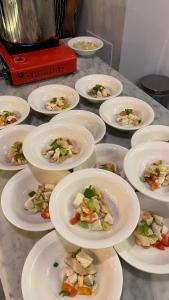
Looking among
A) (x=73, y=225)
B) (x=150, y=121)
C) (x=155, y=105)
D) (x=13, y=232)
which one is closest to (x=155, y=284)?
(x=73, y=225)

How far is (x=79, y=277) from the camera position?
649 mm

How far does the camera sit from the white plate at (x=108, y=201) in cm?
62

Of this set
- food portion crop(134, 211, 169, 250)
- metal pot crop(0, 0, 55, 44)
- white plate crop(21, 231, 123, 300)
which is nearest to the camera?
white plate crop(21, 231, 123, 300)

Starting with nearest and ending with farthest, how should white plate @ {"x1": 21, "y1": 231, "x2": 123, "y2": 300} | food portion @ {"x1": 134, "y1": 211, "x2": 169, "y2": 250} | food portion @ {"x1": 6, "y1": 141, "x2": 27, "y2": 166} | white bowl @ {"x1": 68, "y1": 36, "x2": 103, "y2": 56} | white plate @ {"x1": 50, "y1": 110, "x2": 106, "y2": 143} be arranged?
1. white plate @ {"x1": 21, "y1": 231, "x2": 123, "y2": 300}
2. food portion @ {"x1": 134, "y1": 211, "x2": 169, "y2": 250}
3. food portion @ {"x1": 6, "y1": 141, "x2": 27, "y2": 166}
4. white plate @ {"x1": 50, "y1": 110, "x2": 106, "y2": 143}
5. white bowl @ {"x1": 68, "y1": 36, "x2": 103, "y2": 56}

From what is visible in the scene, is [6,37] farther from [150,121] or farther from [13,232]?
[13,232]

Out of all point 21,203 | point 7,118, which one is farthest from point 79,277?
point 7,118

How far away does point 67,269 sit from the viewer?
0.67 metres

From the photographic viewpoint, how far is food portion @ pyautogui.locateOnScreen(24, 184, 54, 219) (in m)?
0.81

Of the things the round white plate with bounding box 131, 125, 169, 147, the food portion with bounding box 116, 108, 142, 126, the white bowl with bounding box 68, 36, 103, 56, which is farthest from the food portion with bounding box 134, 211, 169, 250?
the white bowl with bounding box 68, 36, 103, 56

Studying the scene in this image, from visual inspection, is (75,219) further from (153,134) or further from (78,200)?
(153,134)

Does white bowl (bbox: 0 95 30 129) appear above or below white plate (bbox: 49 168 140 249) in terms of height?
below

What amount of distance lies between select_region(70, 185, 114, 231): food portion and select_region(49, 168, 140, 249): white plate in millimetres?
13

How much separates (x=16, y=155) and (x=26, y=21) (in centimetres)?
69

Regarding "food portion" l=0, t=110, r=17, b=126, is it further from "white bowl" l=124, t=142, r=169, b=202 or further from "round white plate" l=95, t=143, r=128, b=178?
"white bowl" l=124, t=142, r=169, b=202
